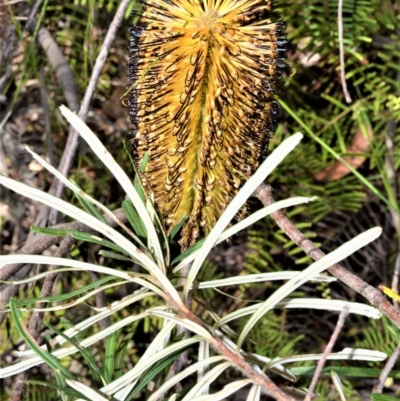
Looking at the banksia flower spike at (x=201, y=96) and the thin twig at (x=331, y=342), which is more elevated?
the banksia flower spike at (x=201, y=96)

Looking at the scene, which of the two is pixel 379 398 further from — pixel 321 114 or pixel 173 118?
pixel 321 114

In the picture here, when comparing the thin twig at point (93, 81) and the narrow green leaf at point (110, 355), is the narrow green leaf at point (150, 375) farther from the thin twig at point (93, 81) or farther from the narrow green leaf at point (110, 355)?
the thin twig at point (93, 81)

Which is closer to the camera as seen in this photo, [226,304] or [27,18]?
[27,18]

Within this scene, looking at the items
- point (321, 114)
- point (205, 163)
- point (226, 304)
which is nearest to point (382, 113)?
point (321, 114)

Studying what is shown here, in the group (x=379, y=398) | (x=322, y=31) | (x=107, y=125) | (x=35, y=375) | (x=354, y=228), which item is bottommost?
(x=35, y=375)

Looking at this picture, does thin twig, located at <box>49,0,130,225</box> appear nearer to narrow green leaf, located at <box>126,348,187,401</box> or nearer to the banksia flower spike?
the banksia flower spike

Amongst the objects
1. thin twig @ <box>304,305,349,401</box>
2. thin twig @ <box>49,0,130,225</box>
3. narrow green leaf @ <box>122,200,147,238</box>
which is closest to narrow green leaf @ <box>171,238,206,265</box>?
narrow green leaf @ <box>122,200,147,238</box>

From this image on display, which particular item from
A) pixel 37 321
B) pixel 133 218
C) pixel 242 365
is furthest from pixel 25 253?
pixel 242 365

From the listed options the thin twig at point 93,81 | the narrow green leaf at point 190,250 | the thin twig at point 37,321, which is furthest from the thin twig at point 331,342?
the thin twig at point 93,81
